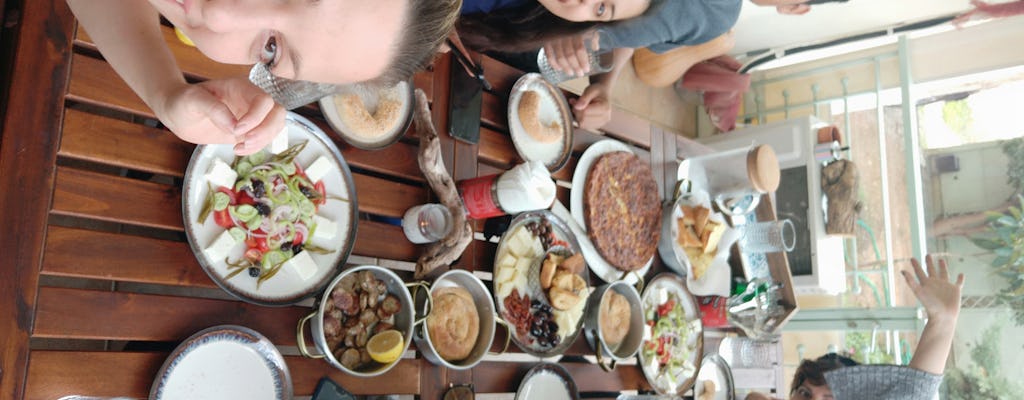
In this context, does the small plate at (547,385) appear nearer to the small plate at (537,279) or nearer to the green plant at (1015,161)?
the small plate at (537,279)

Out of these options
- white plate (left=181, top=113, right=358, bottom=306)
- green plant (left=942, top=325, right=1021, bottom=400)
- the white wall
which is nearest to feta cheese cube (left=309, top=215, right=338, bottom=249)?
white plate (left=181, top=113, right=358, bottom=306)

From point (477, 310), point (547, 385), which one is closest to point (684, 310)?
point (547, 385)

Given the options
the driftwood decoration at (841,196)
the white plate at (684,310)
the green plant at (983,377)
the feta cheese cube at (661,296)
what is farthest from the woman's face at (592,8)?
the green plant at (983,377)

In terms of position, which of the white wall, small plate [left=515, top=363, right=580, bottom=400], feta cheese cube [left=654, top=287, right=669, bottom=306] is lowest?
small plate [left=515, top=363, right=580, bottom=400]

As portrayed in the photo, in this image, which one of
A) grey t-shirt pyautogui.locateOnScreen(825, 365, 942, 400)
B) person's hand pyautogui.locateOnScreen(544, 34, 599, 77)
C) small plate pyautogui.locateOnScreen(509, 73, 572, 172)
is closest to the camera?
person's hand pyautogui.locateOnScreen(544, 34, 599, 77)

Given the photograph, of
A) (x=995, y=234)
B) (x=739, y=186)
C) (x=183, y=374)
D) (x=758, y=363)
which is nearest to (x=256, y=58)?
(x=183, y=374)

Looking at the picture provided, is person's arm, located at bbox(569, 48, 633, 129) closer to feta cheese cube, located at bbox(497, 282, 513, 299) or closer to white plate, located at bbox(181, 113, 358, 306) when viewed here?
feta cheese cube, located at bbox(497, 282, 513, 299)

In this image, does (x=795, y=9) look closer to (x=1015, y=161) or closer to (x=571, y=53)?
(x=571, y=53)

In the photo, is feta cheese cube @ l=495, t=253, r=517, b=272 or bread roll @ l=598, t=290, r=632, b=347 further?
bread roll @ l=598, t=290, r=632, b=347

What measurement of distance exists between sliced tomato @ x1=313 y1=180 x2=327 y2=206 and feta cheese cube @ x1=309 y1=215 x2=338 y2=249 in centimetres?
4

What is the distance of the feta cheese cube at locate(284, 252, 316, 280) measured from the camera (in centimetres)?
177

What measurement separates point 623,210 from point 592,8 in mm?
1176

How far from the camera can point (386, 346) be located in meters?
1.85

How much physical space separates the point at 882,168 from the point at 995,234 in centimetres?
82
